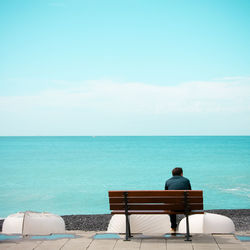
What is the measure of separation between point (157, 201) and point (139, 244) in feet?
2.54

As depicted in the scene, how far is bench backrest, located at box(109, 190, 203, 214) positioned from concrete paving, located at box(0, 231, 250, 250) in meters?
0.47

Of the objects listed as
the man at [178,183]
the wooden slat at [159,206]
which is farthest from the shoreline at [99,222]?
the wooden slat at [159,206]

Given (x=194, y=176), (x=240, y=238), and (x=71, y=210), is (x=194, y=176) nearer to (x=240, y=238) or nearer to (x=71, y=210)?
(x=71, y=210)

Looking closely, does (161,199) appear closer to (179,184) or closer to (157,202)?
(157,202)

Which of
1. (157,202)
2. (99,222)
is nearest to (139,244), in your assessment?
(157,202)

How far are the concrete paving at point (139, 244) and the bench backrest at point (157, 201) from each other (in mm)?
466

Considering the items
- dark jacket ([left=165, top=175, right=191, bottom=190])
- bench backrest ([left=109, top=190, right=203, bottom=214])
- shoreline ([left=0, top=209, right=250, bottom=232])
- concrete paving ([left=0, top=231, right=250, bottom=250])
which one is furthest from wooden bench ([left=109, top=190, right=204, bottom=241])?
shoreline ([left=0, top=209, right=250, bottom=232])

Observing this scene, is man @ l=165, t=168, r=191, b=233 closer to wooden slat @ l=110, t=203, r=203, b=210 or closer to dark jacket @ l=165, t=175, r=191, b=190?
dark jacket @ l=165, t=175, r=191, b=190

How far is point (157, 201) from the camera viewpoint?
24.1ft

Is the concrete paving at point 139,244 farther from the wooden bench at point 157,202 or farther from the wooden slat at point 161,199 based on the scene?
the wooden slat at point 161,199

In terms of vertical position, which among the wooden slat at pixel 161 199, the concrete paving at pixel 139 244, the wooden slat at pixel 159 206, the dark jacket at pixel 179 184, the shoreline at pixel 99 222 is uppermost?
the dark jacket at pixel 179 184

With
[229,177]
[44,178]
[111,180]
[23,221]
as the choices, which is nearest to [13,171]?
[44,178]

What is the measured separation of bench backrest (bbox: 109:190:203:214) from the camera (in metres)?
7.28

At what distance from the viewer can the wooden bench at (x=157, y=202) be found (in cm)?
728
